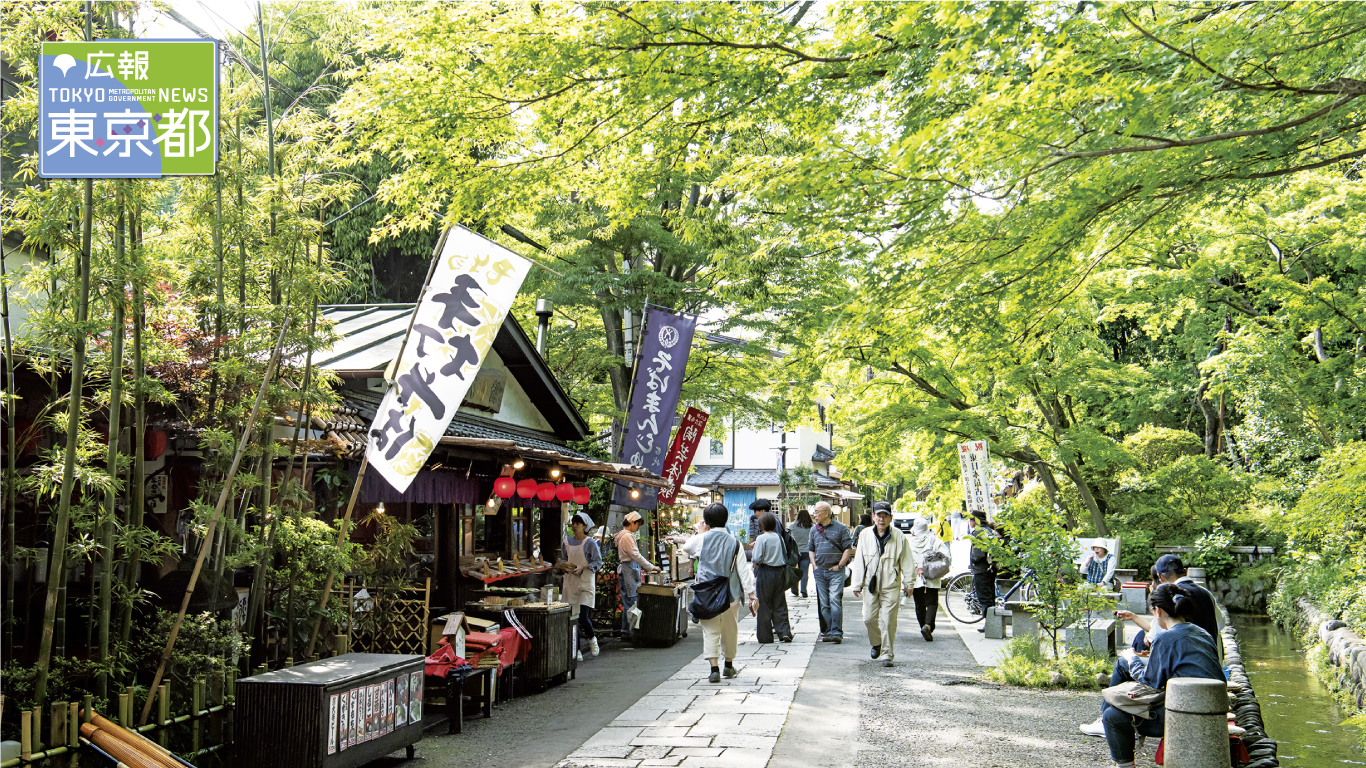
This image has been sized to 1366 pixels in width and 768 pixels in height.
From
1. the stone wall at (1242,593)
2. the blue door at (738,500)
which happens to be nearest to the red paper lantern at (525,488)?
the stone wall at (1242,593)

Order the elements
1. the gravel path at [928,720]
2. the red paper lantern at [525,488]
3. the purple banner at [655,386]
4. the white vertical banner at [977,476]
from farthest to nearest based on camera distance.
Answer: the white vertical banner at [977,476]
the purple banner at [655,386]
the red paper lantern at [525,488]
the gravel path at [928,720]

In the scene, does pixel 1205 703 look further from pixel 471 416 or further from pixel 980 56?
pixel 471 416

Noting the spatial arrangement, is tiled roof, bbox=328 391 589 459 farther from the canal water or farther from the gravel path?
the canal water

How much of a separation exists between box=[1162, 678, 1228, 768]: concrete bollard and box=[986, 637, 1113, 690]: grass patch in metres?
4.64

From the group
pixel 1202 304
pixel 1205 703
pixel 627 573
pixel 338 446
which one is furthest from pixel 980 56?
pixel 1202 304

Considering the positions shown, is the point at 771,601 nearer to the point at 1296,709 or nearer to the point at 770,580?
the point at 770,580

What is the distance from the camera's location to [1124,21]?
6.68 m

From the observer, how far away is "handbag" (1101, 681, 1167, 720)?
6809 mm

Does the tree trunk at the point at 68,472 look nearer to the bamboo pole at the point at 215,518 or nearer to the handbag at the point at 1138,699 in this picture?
the bamboo pole at the point at 215,518

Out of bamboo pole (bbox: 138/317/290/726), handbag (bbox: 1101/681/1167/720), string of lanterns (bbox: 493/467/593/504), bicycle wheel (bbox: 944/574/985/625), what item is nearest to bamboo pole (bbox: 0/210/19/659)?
bamboo pole (bbox: 138/317/290/726)

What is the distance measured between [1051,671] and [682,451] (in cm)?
933

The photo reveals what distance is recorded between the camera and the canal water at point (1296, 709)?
9.80 m

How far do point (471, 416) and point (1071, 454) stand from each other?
45.7ft

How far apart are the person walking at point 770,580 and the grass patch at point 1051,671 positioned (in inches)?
134
